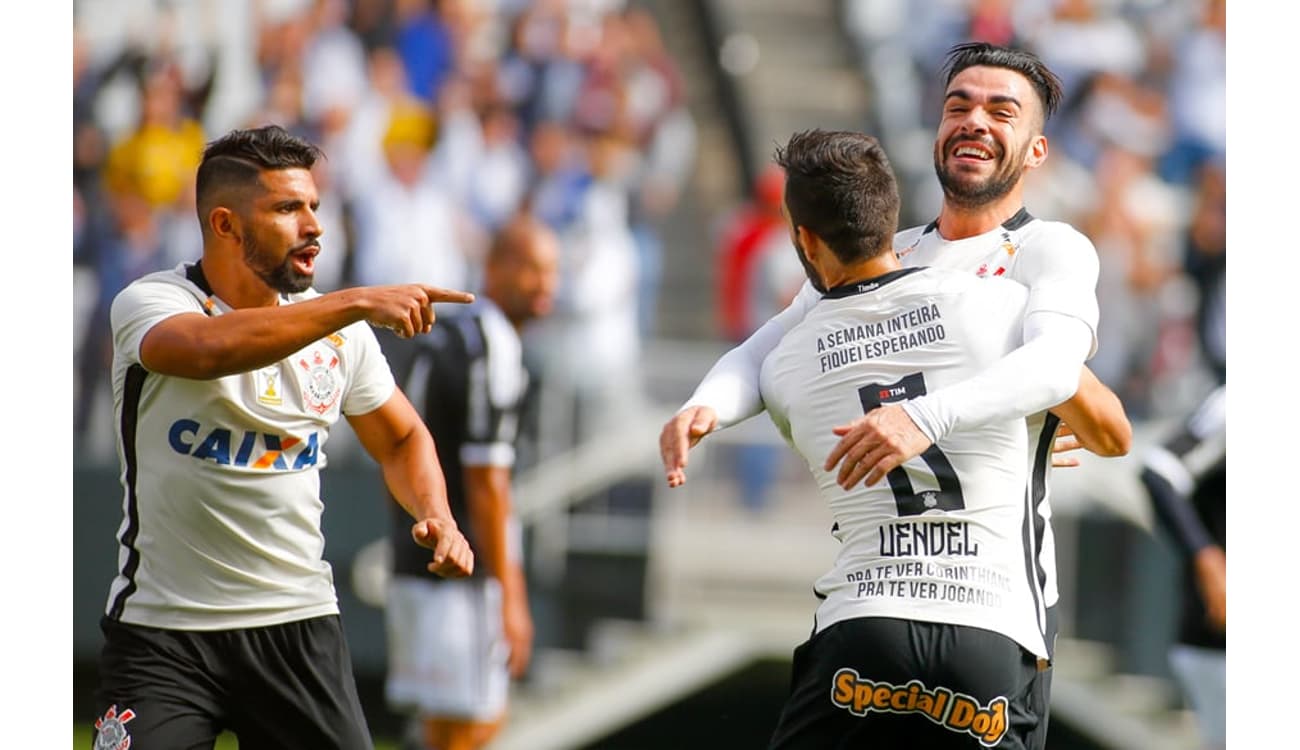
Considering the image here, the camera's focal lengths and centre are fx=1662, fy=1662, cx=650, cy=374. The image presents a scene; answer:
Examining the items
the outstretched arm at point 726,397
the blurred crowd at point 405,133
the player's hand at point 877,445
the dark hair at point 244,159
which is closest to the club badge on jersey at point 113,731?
the dark hair at point 244,159

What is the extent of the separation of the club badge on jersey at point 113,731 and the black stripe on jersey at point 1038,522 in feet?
7.27

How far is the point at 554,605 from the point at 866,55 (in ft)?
20.4

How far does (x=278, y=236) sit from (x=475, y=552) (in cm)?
316

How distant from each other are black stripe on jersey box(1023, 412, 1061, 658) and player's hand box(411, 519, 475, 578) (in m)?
1.39

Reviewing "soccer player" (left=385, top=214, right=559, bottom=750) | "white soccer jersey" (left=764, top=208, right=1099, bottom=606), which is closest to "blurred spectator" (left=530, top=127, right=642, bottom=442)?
"soccer player" (left=385, top=214, right=559, bottom=750)

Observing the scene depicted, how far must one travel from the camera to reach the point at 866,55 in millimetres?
14062

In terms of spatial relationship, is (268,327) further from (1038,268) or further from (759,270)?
(759,270)

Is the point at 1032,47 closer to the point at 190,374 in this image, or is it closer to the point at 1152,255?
the point at 1152,255

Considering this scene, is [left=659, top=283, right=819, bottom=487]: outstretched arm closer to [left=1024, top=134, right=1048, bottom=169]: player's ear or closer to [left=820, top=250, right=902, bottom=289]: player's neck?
[left=820, top=250, right=902, bottom=289]: player's neck

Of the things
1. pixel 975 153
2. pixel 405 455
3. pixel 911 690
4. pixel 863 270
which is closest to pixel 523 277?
pixel 405 455

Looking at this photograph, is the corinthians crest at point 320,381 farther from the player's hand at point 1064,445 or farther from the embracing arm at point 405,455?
the player's hand at point 1064,445

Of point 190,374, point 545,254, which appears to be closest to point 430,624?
point 545,254

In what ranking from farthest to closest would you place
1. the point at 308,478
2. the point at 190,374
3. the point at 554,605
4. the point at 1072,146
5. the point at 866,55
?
the point at 866,55
the point at 1072,146
the point at 554,605
the point at 308,478
the point at 190,374

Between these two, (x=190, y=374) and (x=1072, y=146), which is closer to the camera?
(x=190, y=374)
